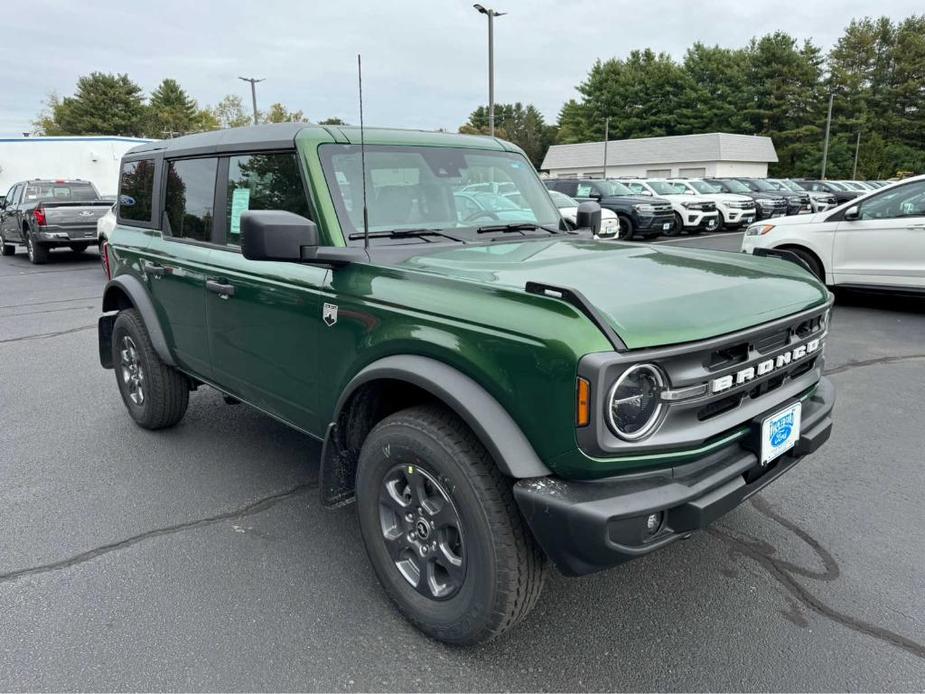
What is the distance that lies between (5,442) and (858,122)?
73323mm

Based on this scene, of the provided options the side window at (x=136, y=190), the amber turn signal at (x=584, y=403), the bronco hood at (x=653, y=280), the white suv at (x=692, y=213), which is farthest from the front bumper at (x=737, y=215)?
the amber turn signal at (x=584, y=403)

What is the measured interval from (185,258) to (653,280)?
264cm

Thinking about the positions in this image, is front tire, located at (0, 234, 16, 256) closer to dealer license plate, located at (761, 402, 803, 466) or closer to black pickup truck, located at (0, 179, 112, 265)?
black pickup truck, located at (0, 179, 112, 265)

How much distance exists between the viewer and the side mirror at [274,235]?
8.48 ft

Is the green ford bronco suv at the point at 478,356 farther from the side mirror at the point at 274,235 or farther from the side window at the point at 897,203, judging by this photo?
the side window at the point at 897,203

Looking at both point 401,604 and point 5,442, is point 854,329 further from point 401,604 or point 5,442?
point 5,442

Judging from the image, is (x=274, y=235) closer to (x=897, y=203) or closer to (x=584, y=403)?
(x=584, y=403)

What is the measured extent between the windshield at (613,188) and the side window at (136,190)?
1557cm

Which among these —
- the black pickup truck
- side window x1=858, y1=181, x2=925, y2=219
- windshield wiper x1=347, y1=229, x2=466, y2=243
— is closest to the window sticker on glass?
windshield wiper x1=347, y1=229, x2=466, y2=243

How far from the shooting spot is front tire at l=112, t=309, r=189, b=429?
4.50m

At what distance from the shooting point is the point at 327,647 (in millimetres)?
2570

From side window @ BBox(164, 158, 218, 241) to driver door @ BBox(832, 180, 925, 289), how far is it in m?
7.68

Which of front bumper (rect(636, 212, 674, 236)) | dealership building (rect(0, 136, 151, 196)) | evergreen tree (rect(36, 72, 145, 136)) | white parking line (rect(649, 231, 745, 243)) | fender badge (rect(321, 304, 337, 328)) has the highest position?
evergreen tree (rect(36, 72, 145, 136))

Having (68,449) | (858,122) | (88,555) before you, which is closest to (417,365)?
(88,555)
